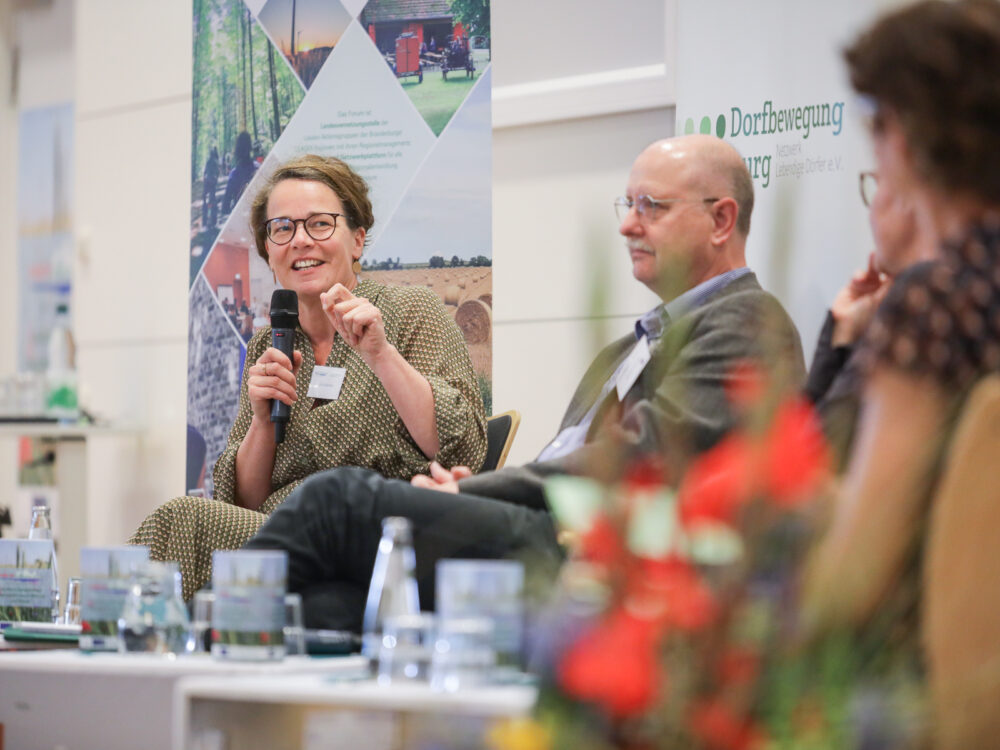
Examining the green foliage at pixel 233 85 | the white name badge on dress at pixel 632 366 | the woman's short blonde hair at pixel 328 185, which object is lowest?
the white name badge on dress at pixel 632 366

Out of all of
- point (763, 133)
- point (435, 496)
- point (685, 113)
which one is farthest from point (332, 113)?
point (435, 496)

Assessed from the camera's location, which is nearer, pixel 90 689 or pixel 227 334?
pixel 90 689

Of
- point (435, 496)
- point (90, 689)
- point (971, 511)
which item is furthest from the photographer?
point (435, 496)

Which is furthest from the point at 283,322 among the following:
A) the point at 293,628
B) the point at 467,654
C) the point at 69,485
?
A: the point at 69,485

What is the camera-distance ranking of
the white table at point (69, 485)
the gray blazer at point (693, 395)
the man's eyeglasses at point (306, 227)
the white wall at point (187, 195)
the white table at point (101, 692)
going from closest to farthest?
the white table at point (101, 692), the gray blazer at point (693, 395), the man's eyeglasses at point (306, 227), the white wall at point (187, 195), the white table at point (69, 485)

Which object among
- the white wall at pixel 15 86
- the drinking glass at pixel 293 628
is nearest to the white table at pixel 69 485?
the white wall at pixel 15 86

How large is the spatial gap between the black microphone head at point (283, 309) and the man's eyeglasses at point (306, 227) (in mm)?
199

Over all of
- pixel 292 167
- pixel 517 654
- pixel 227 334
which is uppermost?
pixel 292 167

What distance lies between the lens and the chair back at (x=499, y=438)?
3008 millimetres

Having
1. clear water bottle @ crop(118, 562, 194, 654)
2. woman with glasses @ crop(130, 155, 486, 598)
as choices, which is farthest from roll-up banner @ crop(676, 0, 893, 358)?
clear water bottle @ crop(118, 562, 194, 654)

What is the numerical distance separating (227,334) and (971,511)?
3.81 metres

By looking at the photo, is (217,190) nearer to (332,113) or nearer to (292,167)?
(332,113)

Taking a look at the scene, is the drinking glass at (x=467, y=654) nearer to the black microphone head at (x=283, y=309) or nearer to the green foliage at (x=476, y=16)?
the black microphone head at (x=283, y=309)

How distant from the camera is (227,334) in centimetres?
461
